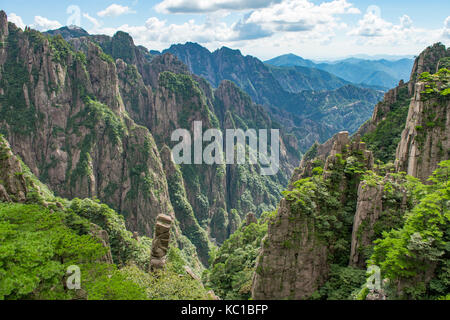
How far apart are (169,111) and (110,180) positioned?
53729 mm

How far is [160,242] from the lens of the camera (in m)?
33.1

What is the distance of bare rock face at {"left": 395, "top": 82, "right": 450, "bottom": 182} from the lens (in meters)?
31.3

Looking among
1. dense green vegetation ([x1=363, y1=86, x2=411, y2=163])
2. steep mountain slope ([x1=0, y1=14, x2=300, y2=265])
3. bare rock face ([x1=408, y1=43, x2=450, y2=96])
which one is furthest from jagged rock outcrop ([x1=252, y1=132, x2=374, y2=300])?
steep mountain slope ([x1=0, y1=14, x2=300, y2=265])

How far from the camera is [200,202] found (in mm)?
141625

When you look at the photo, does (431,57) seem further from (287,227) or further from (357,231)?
(287,227)

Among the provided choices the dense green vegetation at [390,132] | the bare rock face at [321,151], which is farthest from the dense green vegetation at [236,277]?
the dense green vegetation at [390,132]

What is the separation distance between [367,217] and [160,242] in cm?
1960

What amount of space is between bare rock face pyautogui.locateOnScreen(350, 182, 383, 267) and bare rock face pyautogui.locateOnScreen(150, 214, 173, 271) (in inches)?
688

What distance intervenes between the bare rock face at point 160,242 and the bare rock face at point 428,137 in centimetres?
2478

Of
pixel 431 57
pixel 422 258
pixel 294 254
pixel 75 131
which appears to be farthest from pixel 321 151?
pixel 422 258

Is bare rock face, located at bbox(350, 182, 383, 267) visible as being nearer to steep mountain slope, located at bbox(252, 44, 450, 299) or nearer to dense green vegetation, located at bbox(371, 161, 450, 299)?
steep mountain slope, located at bbox(252, 44, 450, 299)
